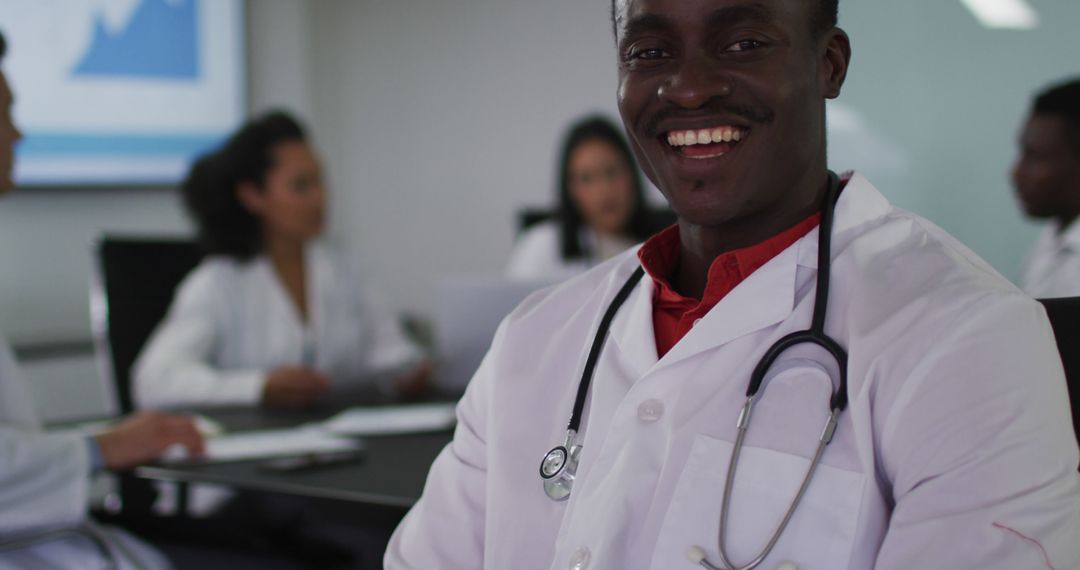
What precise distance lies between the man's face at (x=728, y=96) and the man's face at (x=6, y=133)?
124cm

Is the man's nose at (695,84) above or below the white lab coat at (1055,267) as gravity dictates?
above

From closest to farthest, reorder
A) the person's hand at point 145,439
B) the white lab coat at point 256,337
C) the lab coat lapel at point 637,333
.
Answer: the lab coat lapel at point 637,333
the person's hand at point 145,439
the white lab coat at point 256,337

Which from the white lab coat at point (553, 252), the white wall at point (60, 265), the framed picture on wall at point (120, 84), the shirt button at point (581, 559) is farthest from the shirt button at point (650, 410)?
the framed picture on wall at point (120, 84)

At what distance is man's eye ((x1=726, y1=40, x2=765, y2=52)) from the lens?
0.94 m

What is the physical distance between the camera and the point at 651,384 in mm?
967

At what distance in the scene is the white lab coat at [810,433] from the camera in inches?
29.6

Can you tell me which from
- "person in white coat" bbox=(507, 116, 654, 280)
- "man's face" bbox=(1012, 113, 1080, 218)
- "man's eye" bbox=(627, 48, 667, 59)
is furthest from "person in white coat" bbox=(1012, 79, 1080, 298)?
"man's eye" bbox=(627, 48, 667, 59)

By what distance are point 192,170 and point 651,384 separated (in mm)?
2198

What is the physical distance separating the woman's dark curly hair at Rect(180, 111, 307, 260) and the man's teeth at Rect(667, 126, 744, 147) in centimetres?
196

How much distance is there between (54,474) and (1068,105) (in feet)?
8.04

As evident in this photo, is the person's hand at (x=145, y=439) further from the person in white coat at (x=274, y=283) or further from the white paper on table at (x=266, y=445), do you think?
the person in white coat at (x=274, y=283)

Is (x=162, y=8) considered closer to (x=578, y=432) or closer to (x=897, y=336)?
(x=578, y=432)

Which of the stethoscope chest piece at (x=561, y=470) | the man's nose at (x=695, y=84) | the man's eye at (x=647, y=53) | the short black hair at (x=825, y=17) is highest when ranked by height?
the short black hair at (x=825, y=17)

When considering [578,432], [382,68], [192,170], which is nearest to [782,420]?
[578,432]
